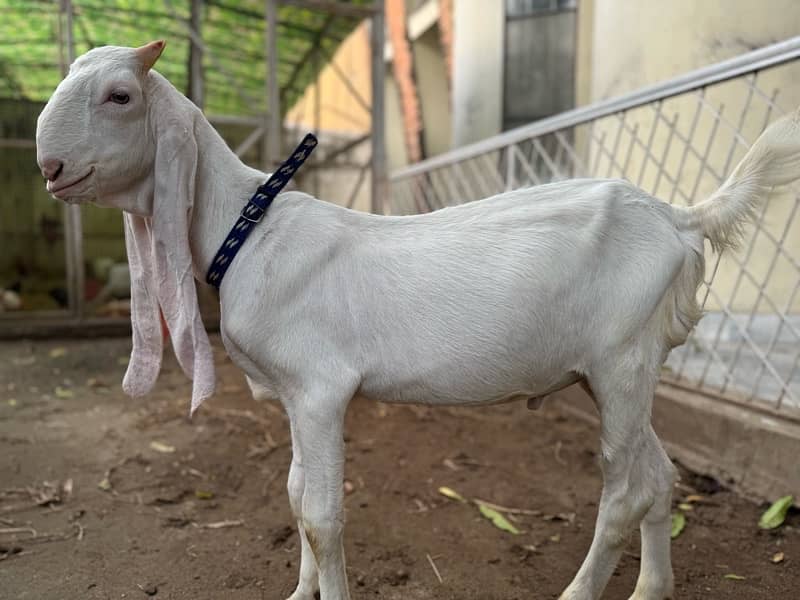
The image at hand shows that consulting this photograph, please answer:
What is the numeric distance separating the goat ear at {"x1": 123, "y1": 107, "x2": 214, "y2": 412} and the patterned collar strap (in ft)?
0.22

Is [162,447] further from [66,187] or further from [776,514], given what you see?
[776,514]

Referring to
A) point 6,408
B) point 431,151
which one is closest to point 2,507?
point 6,408

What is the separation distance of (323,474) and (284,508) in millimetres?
1075

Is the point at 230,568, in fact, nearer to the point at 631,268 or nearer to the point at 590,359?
the point at 590,359

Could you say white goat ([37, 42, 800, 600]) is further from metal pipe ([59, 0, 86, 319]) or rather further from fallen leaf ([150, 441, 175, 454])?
metal pipe ([59, 0, 86, 319])

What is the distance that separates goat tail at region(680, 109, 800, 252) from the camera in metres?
1.43

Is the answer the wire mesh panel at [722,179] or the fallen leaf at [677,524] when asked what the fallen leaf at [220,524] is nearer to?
the fallen leaf at [677,524]

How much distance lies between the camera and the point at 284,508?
231 cm

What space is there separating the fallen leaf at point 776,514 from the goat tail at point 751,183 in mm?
1252

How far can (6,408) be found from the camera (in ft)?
11.0

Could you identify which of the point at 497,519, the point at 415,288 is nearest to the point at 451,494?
the point at 497,519

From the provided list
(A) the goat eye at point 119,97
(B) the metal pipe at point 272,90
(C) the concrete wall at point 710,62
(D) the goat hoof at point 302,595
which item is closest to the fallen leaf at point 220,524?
(D) the goat hoof at point 302,595

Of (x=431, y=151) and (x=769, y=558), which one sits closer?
(x=769, y=558)

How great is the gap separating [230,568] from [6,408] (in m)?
2.26
